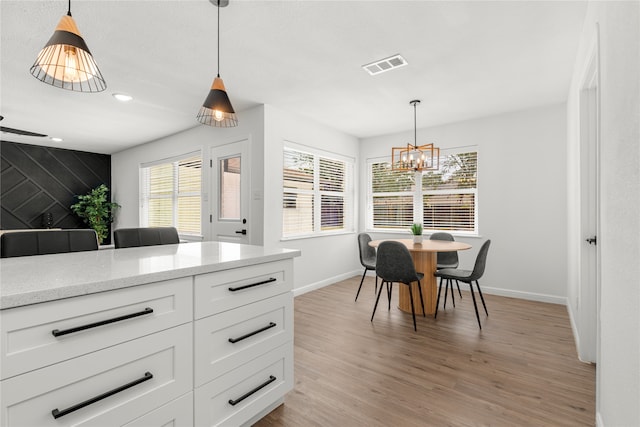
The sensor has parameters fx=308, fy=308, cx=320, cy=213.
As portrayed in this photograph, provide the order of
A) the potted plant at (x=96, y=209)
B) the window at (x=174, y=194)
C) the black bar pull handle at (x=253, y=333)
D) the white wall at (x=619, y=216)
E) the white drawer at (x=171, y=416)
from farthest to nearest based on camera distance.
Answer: the potted plant at (x=96, y=209)
the window at (x=174, y=194)
the black bar pull handle at (x=253, y=333)
the white drawer at (x=171, y=416)
the white wall at (x=619, y=216)

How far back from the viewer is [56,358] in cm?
99

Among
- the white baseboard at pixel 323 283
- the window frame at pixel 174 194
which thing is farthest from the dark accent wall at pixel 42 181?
the white baseboard at pixel 323 283

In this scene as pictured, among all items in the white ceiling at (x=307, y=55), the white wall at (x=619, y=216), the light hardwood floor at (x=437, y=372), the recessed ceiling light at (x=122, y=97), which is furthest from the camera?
the recessed ceiling light at (x=122, y=97)

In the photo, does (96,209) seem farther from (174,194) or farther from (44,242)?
(44,242)

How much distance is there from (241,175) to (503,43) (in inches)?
128

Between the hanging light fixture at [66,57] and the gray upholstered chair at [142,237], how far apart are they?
1.14m

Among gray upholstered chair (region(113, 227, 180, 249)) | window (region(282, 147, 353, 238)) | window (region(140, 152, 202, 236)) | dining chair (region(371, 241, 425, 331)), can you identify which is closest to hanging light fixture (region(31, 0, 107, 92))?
gray upholstered chair (region(113, 227, 180, 249))

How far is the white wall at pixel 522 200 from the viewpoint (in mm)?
3947

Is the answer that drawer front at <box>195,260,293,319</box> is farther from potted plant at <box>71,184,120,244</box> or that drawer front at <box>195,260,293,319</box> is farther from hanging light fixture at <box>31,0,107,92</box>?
potted plant at <box>71,184,120,244</box>

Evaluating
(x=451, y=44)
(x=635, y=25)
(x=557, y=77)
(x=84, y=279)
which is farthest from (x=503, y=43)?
(x=84, y=279)

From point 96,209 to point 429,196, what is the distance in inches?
260

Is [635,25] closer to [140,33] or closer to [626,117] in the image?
[626,117]

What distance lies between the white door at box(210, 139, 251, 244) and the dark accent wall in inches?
158

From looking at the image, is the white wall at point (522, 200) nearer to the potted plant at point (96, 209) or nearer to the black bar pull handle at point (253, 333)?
the black bar pull handle at point (253, 333)
